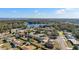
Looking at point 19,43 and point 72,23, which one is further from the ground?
point 72,23

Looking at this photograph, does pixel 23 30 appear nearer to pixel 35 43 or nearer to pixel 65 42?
pixel 35 43
